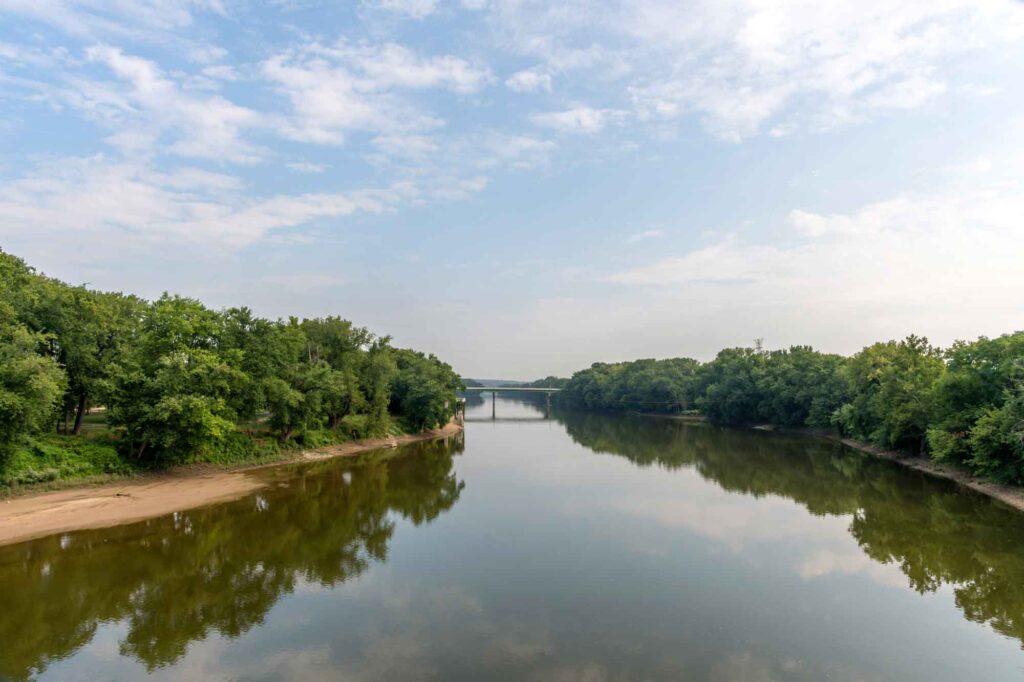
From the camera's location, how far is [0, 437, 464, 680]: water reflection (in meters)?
13.7

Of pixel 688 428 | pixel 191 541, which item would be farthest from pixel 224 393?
pixel 688 428

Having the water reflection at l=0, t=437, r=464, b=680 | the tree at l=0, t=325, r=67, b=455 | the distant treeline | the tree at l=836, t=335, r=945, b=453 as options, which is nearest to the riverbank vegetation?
the tree at l=0, t=325, r=67, b=455

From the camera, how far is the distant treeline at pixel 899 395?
102 ft

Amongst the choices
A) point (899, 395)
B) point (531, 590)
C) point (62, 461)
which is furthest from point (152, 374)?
point (899, 395)

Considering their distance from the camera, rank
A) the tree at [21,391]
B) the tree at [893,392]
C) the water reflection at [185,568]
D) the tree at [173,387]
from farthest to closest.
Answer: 1. the tree at [893,392]
2. the tree at [173,387]
3. the tree at [21,391]
4. the water reflection at [185,568]

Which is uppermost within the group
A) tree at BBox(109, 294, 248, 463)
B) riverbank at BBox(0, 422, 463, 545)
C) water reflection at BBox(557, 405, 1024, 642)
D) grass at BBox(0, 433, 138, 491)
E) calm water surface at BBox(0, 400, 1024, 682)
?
tree at BBox(109, 294, 248, 463)

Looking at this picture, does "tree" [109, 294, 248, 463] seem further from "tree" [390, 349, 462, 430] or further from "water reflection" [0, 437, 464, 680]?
"tree" [390, 349, 462, 430]

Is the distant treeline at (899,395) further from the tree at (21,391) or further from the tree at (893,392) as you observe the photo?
the tree at (21,391)

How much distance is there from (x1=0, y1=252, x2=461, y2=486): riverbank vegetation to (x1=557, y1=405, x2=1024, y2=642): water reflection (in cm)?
3158

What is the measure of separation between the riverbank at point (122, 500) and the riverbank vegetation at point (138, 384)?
1.19 meters

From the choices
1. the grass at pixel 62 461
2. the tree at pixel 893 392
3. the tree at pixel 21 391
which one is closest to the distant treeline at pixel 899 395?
the tree at pixel 893 392

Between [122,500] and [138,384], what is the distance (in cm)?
725

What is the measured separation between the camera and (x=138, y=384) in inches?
1227

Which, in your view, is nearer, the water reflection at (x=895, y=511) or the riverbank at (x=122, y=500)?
the water reflection at (x=895, y=511)
